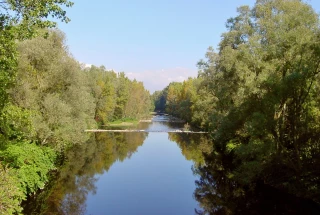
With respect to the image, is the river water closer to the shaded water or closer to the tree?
the shaded water

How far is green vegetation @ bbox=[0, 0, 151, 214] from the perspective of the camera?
40.2 ft

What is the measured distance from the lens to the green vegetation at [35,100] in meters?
12.3

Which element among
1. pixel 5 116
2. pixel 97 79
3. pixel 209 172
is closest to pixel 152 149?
pixel 209 172

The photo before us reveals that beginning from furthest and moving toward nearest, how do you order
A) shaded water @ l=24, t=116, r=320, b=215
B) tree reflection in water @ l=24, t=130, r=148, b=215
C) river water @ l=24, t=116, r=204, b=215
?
river water @ l=24, t=116, r=204, b=215
shaded water @ l=24, t=116, r=320, b=215
tree reflection in water @ l=24, t=130, r=148, b=215

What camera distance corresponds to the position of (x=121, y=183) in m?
27.7

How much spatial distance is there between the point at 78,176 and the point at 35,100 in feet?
26.6

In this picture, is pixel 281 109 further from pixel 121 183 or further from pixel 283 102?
pixel 121 183

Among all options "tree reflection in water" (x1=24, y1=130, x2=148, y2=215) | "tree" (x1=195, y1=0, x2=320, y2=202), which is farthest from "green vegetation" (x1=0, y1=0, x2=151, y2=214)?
"tree" (x1=195, y1=0, x2=320, y2=202)

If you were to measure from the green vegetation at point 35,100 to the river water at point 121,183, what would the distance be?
5.71 ft

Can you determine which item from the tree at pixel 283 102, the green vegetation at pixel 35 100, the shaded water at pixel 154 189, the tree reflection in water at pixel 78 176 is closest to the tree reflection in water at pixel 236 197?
the shaded water at pixel 154 189

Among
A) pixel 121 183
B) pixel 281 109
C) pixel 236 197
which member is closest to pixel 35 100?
pixel 121 183

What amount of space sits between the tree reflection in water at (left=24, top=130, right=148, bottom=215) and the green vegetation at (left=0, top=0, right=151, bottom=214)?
3.53 feet

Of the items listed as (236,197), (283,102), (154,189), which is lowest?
(154,189)

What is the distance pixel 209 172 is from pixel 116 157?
14.3 metres
